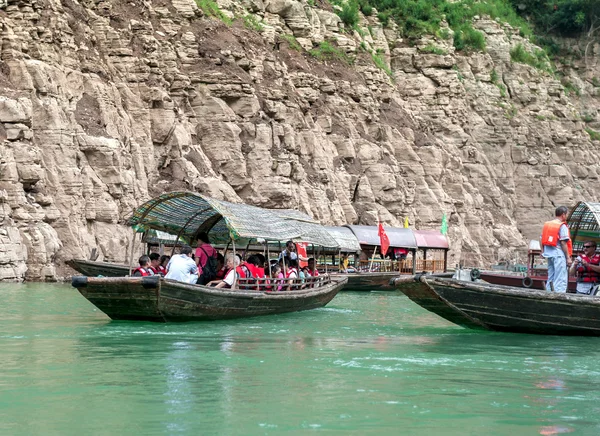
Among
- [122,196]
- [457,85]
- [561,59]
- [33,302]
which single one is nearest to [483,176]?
[457,85]

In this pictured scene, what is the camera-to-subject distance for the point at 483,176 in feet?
199

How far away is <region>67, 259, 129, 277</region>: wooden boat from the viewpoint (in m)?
28.6

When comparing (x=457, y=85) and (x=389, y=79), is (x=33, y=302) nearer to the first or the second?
(x=389, y=79)

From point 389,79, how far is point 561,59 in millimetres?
20589

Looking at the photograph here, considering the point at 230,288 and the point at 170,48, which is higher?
the point at 170,48

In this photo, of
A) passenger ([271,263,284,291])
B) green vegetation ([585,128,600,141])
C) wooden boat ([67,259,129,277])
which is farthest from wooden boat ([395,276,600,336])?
green vegetation ([585,128,600,141])

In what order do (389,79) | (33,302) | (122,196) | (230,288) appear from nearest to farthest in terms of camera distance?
(230,288) → (33,302) → (122,196) → (389,79)

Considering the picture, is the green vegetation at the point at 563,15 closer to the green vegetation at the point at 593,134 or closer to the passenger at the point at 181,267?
the green vegetation at the point at 593,134

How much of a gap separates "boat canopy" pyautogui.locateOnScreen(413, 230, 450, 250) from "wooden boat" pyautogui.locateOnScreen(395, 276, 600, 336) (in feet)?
78.5

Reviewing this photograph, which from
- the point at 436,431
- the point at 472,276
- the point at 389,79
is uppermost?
the point at 389,79

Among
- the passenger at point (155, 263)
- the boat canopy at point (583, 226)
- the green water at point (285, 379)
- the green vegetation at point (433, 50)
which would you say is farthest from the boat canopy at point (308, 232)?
Result: the green vegetation at point (433, 50)

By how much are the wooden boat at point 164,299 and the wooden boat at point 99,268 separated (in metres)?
7.01

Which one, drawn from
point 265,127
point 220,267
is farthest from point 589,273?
point 265,127

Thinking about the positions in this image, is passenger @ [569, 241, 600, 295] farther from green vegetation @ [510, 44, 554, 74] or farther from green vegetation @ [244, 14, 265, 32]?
green vegetation @ [510, 44, 554, 74]
